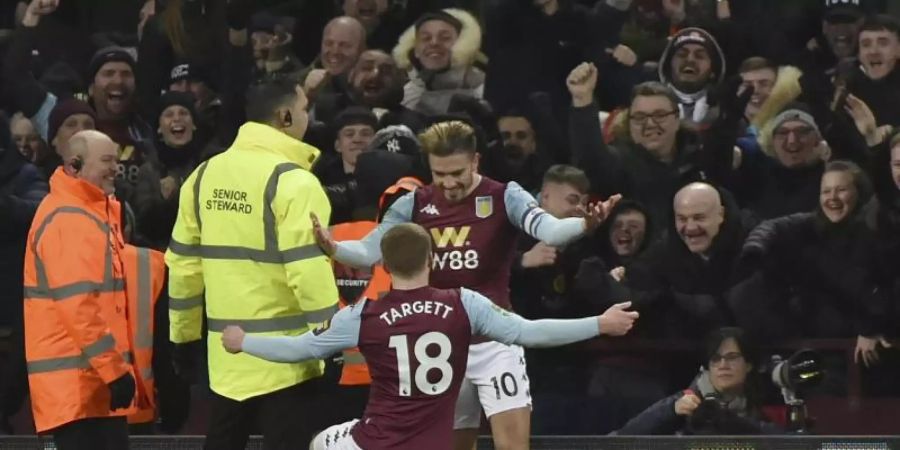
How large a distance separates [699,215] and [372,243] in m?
2.38

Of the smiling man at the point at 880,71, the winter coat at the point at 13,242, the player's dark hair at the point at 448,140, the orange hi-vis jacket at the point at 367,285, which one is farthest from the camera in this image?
the winter coat at the point at 13,242

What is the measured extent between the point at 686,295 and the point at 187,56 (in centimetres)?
350

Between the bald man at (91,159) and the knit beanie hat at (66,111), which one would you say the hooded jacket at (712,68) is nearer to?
the knit beanie hat at (66,111)

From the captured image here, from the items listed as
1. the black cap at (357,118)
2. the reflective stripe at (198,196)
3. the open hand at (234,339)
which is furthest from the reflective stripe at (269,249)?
the black cap at (357,118)

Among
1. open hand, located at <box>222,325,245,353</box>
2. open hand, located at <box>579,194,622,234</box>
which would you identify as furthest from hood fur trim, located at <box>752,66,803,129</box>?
open hand, located at <box>222,325,245,353</box>

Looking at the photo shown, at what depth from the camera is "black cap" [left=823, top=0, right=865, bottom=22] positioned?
9.66m

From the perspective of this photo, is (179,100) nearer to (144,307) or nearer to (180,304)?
(144,307)

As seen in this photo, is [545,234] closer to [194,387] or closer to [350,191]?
[350,191]

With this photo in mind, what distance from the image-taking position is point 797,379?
8.62 meters

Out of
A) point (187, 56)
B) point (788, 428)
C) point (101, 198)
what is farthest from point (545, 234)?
point (187, 56)

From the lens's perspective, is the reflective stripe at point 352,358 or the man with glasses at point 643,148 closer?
the reflective stripe at point 352,358

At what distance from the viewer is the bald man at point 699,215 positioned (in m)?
8.90

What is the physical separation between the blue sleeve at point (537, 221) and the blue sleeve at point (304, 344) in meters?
1.06

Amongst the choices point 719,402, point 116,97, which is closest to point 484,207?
point 719,402
